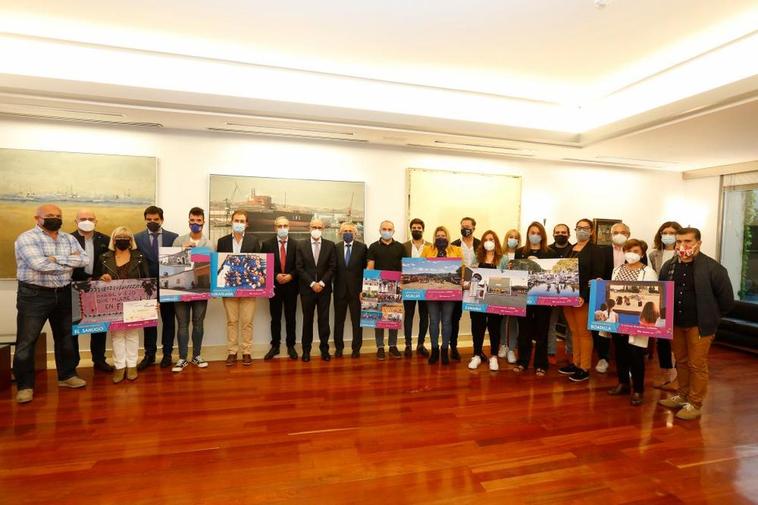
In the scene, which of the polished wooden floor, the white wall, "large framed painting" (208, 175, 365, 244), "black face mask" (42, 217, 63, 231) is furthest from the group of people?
the white wall

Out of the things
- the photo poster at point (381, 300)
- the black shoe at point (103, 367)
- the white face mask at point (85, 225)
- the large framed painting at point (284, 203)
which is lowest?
the black shoe at point (103, 367)

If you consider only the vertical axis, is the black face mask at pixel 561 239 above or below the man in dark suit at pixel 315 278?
above

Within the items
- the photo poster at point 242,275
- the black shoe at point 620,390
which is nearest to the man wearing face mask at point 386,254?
the photo poster at point 242,275

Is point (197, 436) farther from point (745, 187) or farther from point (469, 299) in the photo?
point (745, 187)

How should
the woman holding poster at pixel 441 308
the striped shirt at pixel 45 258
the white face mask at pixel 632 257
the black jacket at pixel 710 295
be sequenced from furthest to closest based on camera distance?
1. the woman holding poster at pixel 441 308
2. the white face mask at pixel 632 257
3. the striped shirt at pixel 45 258
4. the black jacket at pixel 710 295

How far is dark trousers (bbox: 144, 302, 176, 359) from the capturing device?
4.76 metres

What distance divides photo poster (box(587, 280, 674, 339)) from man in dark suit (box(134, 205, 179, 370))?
16.0 feet

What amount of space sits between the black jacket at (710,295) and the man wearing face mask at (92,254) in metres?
5.95

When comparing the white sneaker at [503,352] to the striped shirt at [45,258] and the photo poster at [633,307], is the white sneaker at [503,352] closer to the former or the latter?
Answer: the photo poster at [633,307]

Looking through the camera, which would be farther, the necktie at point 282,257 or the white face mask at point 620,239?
the necktie at point 282,257

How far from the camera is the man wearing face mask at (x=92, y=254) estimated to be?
432 centimetres

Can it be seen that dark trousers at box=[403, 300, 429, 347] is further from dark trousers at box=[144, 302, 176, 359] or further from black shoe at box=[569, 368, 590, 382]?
dark trousers at box=[144, 302, 176, 359]

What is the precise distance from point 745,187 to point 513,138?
5.13 meters

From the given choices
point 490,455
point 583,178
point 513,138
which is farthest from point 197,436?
point 583,178
